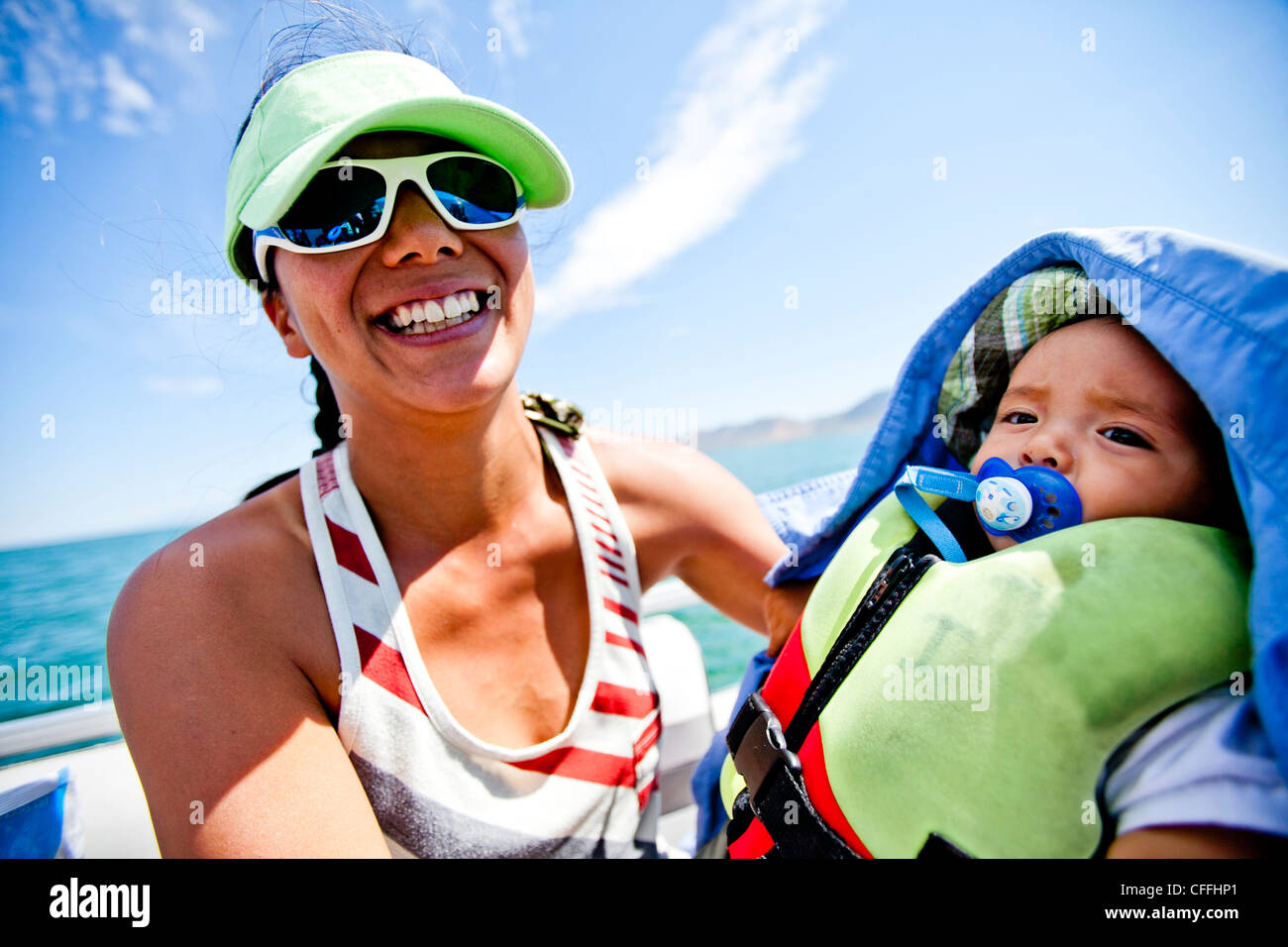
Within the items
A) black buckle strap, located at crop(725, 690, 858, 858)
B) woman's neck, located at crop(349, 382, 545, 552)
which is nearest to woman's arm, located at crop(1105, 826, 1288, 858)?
black buckle strap, located at crop(725, 690, 858, 858)

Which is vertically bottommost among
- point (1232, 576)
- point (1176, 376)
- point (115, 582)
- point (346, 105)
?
point (115, 582)

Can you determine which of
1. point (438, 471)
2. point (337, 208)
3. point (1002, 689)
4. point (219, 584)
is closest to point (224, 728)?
point (219, 584)

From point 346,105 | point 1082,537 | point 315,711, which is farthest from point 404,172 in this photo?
point 1082,537

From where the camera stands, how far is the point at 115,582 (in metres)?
25.1

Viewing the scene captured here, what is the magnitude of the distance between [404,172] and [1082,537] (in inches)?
60.9

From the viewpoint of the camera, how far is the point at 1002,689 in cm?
89

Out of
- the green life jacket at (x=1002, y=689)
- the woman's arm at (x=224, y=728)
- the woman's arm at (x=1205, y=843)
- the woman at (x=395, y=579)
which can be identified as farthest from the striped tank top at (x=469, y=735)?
the woman's arm at (x=1205, y=843)

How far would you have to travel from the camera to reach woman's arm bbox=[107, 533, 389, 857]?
1.18 metres

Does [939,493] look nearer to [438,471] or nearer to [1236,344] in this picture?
[1236,344]

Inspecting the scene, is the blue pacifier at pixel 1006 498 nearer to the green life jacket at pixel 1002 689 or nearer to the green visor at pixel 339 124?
the green life jacket at pixel 1002 689

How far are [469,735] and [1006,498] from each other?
125cm

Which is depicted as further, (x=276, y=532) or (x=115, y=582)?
(x=115, y=582)
